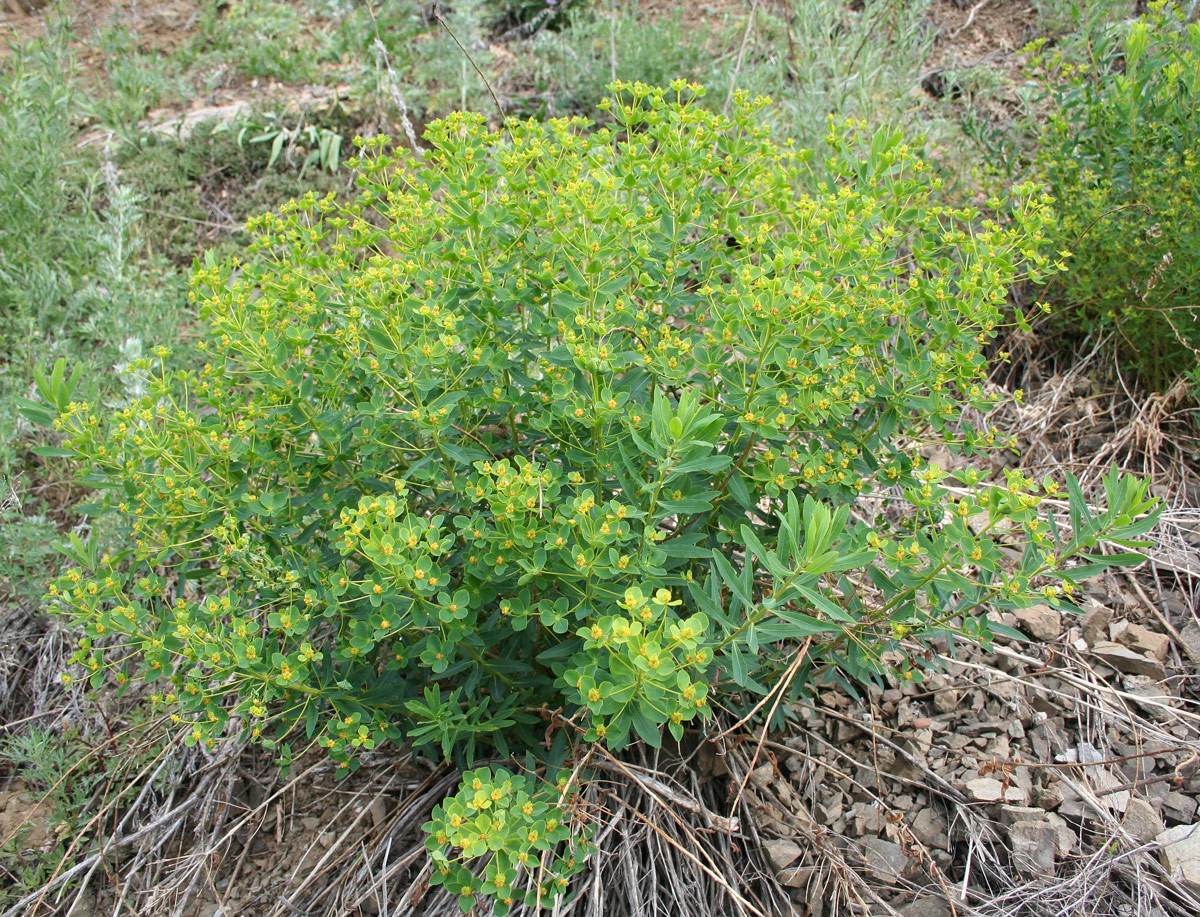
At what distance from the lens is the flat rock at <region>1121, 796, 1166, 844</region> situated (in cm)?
221

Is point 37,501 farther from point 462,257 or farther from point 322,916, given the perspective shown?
point 462,257

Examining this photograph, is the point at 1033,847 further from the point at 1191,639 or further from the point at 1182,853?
the point at 1191,639

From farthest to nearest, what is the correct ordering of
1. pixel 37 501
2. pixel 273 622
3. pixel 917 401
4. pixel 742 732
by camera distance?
pixel 37 501 < pixel 742 732 < pixel 917 401 < pixel 273 622

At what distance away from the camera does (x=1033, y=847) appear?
2189mm

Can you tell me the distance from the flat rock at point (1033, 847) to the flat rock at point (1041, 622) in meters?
0.72

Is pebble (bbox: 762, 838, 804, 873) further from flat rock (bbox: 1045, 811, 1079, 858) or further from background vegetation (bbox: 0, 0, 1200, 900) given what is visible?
background vegetation (bbox: 0, 0, 1200, 900)

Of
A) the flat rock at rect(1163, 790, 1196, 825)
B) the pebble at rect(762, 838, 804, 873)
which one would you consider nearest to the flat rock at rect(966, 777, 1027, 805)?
the flat rock at rect(1163, 790, 1196, 825)

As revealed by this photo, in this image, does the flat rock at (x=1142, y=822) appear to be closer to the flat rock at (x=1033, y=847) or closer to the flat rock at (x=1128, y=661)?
the flat rock at (x=1033, y=847)

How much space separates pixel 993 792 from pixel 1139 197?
235 cm

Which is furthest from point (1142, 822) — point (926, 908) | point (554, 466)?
point (554, 466)

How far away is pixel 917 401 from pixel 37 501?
3711mm

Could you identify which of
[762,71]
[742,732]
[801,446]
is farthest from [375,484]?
[762,71]

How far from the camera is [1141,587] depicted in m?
2.92

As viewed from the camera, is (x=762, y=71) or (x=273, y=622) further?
(x=762, y=71)
